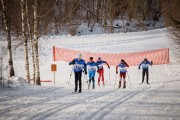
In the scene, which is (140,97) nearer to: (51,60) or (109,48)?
(51,60)

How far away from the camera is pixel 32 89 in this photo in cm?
1275

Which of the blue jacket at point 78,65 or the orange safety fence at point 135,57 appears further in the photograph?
the orange safety fence at point 135,57

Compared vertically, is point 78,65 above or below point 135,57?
below

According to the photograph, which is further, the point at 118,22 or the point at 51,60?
the point at 118,22

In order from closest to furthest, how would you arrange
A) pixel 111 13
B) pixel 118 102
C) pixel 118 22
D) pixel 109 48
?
1. pixel 118 102
2. pixel 109 48
3. pixel 111 13
4. pixel 118 22

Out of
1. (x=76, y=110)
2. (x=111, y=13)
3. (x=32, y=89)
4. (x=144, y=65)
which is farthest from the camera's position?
(x=111, y=13)

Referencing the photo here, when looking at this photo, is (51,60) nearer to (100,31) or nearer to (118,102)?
(118,102)

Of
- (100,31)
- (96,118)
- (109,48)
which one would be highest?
(100,31)

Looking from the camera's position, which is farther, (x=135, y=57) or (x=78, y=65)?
(x=135, y=57)

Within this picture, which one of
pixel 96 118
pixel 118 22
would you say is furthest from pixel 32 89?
pixel 118 22

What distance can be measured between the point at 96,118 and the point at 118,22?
159ft

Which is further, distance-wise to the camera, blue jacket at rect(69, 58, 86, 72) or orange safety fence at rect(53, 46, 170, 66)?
orange safety fence at rect(53, 46, 170, 66)

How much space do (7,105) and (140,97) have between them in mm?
5197

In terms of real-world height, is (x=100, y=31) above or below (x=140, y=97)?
above
